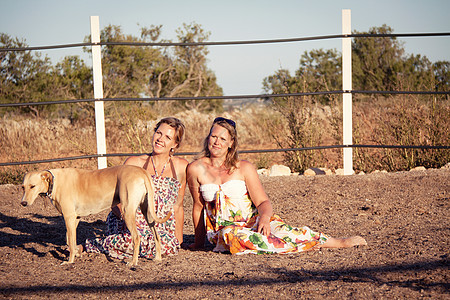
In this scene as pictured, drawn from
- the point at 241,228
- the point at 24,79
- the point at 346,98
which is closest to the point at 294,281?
the point at 241,228

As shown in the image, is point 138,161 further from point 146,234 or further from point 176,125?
point 146,234

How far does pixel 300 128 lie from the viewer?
7828mm

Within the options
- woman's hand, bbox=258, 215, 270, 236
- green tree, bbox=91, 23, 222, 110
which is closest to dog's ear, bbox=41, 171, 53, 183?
woman's hand, bbox=258, 215, 270, 236

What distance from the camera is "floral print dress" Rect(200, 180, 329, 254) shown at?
13.2 ft

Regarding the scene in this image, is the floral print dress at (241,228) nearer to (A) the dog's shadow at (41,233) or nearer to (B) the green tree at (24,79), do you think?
(A) the dog's shadow at (41,233)

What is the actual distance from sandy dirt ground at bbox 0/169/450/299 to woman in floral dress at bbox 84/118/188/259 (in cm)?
13

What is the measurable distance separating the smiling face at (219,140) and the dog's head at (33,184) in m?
1.36

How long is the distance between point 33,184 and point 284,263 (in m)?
1.93

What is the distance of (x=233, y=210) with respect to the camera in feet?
14.1

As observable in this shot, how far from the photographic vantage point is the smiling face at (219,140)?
427cm

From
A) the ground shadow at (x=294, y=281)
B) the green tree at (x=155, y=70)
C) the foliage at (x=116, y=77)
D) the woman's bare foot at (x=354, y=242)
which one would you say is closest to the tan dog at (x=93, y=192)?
the ground shadow at (x=294, y=281)

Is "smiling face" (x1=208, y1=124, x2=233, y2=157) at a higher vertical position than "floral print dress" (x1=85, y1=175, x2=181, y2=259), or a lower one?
higher

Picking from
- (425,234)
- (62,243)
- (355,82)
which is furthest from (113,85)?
(425,234)

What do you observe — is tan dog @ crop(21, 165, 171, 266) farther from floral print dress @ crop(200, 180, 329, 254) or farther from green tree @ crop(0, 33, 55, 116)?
green tree @ crop(0, 33, 55, 116)
